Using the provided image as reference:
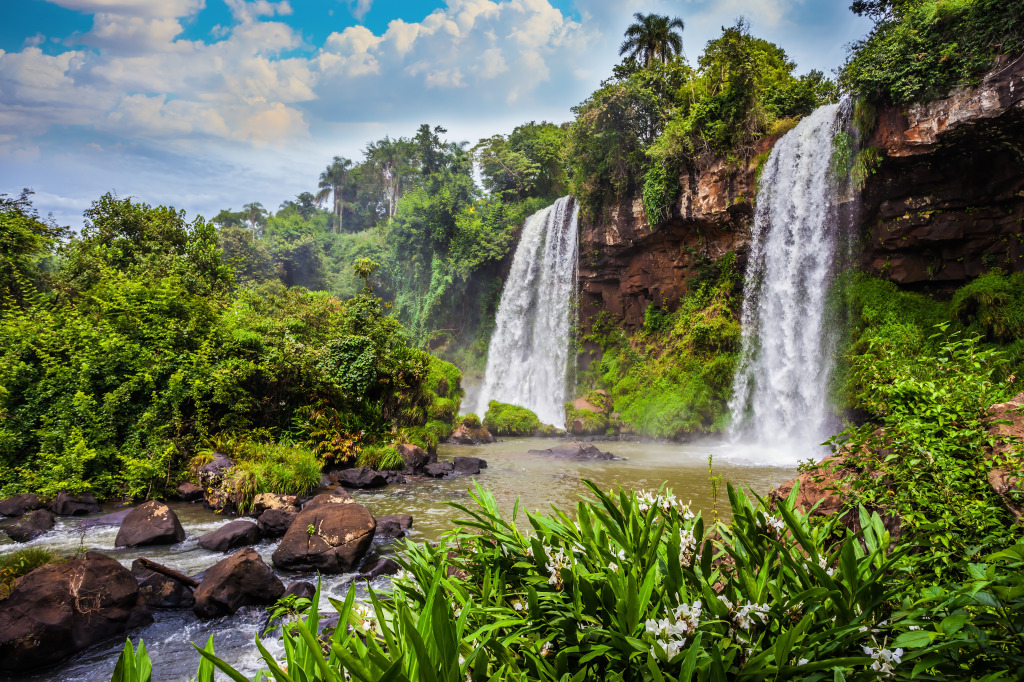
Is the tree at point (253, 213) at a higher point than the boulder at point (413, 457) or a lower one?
higher

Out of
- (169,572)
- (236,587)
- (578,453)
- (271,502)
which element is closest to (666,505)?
(236,587)

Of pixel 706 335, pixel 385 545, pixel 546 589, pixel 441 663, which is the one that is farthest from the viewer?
pixel 706 335

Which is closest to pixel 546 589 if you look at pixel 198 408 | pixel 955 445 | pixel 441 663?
pixel 441 663

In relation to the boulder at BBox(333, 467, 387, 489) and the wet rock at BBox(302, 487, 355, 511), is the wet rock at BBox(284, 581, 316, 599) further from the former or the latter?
the boulder at BBox(333, 467, 387, 489)

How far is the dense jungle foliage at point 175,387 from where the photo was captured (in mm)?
9578

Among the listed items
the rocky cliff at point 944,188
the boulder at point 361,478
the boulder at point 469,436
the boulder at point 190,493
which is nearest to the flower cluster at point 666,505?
the boulder at point 361,478

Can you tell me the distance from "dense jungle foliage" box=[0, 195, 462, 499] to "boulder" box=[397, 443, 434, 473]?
2.30 ft

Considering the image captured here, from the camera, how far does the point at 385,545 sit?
7.45m

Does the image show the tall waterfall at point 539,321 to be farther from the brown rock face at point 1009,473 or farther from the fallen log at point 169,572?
the brown rock face at point 1009,473

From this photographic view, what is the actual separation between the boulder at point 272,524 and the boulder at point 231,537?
17 cm

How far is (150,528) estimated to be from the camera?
24.2 feet

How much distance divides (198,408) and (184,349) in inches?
61.4

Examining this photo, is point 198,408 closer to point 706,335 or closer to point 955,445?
point 955,445

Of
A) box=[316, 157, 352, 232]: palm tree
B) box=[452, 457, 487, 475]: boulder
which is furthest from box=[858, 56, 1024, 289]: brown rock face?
box=[316, 157, 352, 232]: palm tree
